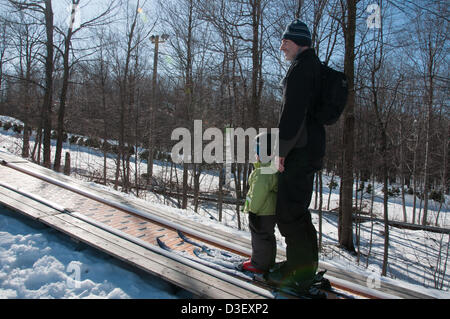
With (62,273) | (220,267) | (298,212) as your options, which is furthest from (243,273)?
(62,273)

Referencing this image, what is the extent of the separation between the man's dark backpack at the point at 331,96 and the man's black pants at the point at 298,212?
0.95 feet

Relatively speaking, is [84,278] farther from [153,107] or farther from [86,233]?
[153,107]

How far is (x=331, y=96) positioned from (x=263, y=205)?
947 millimetres

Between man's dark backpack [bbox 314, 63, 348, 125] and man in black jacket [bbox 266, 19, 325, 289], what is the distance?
1.8 inches

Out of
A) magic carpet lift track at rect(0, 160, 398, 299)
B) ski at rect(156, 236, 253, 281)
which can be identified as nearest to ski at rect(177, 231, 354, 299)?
ski at rect(156, 236, 253, 281)

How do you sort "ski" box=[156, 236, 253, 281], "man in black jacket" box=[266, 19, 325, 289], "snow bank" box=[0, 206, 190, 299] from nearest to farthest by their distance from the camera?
"man in black jacket" box=[266, 19, 325, 289] < "snow bank" box=[0, 206, 190, 299] < "ski" box=[156, 236, 253, 281]

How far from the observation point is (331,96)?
1862mm

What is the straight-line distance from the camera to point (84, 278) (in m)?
2.20

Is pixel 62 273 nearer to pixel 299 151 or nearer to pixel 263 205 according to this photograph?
pixel 263 205

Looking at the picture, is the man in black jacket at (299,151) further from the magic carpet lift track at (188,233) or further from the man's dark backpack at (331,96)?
the magic carpet lift track at (188,233)

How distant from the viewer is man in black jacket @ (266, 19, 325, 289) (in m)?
1.85

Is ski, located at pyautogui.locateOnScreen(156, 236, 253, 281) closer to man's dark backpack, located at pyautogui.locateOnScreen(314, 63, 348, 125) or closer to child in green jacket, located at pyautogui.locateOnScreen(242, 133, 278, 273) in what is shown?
child in green jacket, located at pyautogui.locateOnScreen(242, 133, 278, 273)
